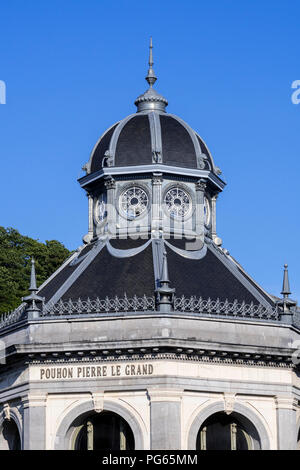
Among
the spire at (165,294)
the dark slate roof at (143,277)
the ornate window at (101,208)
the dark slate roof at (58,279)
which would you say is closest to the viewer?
the spire at (165,294)

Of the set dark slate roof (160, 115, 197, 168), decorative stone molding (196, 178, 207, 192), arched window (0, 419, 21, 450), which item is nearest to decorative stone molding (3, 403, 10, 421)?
arched window (0, 419, 21, 450)

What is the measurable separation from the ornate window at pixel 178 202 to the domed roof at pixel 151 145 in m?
1.31

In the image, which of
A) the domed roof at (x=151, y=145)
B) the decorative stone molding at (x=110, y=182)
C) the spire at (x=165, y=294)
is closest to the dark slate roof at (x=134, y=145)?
the domed roof at (x=151, y=145)

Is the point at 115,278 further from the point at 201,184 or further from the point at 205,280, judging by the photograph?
the point at 201,184

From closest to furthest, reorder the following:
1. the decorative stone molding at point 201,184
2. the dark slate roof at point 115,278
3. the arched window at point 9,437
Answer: the dark slate roof at point 115,278 → the arched window at point 9,437 → the decorative stone molding at point 201,184

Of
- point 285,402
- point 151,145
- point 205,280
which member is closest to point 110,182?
point 151,145

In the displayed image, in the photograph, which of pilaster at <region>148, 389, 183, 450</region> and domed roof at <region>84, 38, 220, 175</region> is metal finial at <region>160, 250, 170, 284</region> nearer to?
pilaster at <region>148, 389, 183, 450</region>

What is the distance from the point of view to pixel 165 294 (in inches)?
2413

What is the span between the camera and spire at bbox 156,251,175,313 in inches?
2404

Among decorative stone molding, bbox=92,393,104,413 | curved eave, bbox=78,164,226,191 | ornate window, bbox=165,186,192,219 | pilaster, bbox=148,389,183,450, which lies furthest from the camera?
ornate window, bbox=165,186,192,219

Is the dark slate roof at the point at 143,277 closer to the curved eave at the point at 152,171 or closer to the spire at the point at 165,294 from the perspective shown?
the spire at the point at 165,294

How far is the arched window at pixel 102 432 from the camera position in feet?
202

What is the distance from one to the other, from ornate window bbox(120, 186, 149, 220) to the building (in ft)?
5.09

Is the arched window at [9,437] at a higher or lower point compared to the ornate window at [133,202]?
lower
